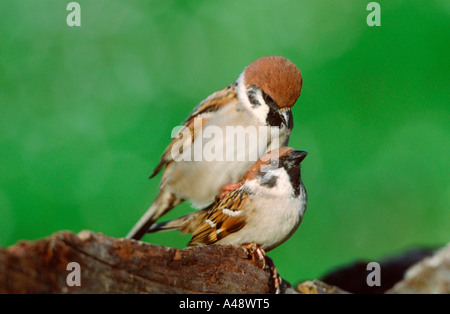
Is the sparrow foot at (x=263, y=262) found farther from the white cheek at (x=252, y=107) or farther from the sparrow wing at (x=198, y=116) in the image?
the sparrow wing at (x=198, y=116)

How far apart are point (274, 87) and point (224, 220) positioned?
74cm

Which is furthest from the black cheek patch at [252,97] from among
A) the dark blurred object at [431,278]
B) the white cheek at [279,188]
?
the dark blurred object at [431,278]

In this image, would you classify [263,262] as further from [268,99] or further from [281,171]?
[268,99]

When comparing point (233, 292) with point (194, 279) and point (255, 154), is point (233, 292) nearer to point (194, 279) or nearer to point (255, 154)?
point (194, 279)

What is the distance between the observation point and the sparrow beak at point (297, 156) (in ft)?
8.10

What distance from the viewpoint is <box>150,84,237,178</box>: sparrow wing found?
2.83 meters

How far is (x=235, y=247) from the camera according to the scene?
219 cm

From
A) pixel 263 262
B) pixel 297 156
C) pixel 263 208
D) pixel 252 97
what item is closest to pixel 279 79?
pixel 252 97

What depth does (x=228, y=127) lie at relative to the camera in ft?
8.79

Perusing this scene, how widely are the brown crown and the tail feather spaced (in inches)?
37.8

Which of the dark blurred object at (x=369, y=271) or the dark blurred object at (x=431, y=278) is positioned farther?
the dark blurred object at (x=369, y=271)

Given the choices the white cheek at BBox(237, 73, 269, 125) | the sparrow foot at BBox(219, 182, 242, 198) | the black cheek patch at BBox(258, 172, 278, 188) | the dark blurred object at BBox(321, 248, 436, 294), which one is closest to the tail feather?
the sparrow foot at BBox(219, 182, 242, 198)
